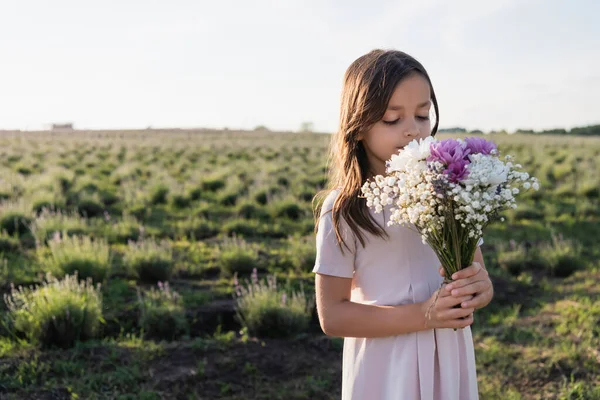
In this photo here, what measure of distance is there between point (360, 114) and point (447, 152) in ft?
1.25

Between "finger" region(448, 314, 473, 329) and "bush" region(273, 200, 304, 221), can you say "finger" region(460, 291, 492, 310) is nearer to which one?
"finger" region(448, 314, 473, 329)

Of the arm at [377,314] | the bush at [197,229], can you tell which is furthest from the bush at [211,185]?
the arm at [377,314]

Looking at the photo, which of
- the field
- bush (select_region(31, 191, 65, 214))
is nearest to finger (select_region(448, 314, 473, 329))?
the field

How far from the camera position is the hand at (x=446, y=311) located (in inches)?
67.2

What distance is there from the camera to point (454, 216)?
65.8 inches

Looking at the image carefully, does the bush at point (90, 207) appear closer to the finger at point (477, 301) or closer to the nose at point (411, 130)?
the nose at point (411, 130)

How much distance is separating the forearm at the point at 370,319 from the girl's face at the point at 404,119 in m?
0.49

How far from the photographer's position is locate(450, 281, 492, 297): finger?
1.69 meters

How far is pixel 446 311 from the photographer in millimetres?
1718

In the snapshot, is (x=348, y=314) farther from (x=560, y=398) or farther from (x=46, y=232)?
→ (x=46, y=232)

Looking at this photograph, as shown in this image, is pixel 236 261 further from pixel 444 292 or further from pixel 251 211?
pixel 444 292

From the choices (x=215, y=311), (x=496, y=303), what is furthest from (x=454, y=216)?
(x=496, y=303)

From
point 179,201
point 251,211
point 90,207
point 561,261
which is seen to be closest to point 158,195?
point 179,201

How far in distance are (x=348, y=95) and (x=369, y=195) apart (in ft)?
1.47
